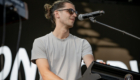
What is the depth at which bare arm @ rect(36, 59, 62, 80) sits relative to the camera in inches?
64.5

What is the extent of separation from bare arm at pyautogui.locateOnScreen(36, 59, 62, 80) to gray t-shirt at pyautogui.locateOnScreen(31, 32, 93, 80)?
59 mm

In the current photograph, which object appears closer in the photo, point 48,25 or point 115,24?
point 48,25

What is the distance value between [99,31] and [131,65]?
3.09 feet

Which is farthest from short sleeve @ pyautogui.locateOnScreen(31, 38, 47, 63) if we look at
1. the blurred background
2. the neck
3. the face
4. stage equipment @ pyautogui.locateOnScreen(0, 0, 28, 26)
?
the blurred background

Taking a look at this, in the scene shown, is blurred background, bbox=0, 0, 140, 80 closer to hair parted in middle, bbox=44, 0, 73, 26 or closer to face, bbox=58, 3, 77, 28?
hair parted in middle, bbox=44, 0, 73, 26

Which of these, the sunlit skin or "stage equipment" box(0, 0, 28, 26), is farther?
"stage equipment" box(0, 0, 28, 26)

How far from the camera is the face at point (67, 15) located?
216cm

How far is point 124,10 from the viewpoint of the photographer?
167 inches

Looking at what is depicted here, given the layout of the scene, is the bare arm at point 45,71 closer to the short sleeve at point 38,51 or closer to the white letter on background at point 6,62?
the short sleeve at point 38,51

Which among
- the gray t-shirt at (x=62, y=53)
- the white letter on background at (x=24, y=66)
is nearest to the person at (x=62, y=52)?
the gray t-shirt at (x=62, y=53)

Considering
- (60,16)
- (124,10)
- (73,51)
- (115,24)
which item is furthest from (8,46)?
(124,10)

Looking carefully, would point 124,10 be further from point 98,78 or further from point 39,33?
point 98,78

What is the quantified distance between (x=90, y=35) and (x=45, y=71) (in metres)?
2.34

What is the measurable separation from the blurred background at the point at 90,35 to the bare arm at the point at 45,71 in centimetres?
169
